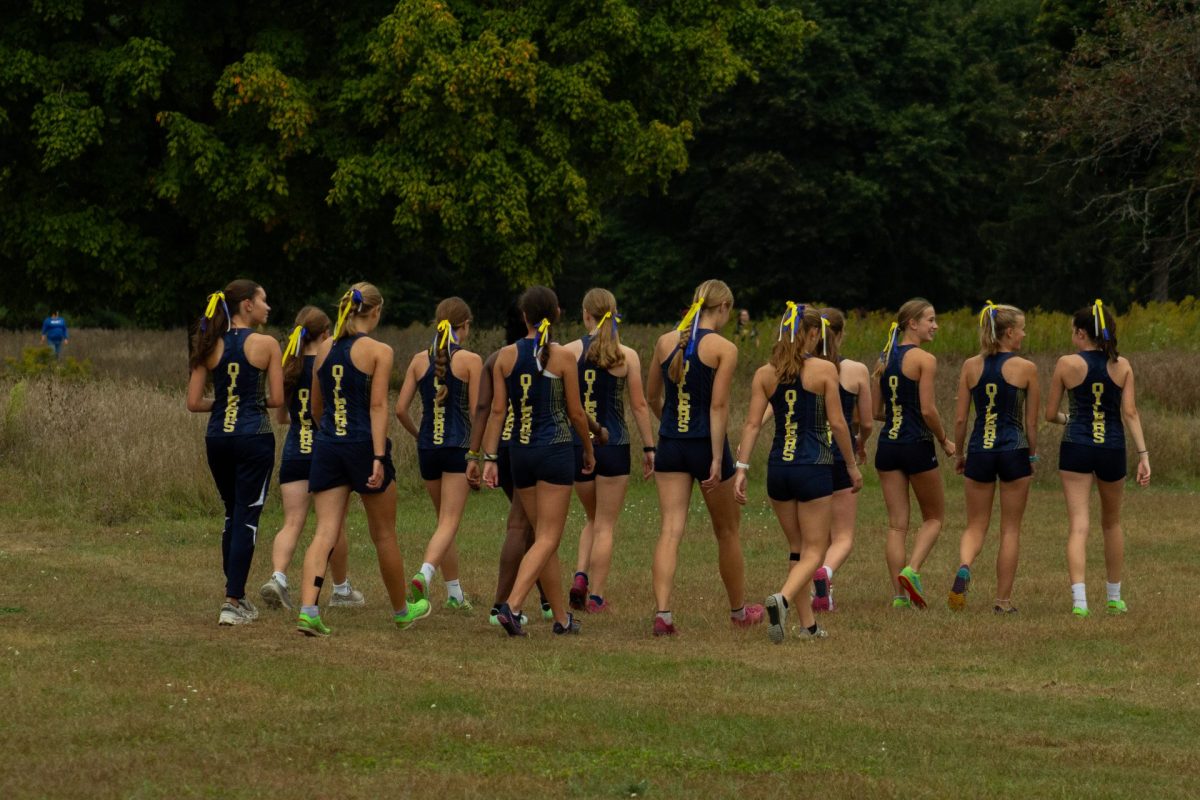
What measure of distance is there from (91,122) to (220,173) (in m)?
2.08

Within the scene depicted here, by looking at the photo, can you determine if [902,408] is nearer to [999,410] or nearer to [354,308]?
[999,410]

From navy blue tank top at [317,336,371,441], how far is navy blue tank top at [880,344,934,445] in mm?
3831

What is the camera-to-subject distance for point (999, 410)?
1260 centimetres

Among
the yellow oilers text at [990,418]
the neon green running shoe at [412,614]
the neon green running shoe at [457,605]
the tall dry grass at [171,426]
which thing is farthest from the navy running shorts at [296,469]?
the tall dry grass at [171,426]

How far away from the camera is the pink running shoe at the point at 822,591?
1191 centimetres

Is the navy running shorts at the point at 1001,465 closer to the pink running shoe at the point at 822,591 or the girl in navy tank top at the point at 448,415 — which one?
the pink running shoe at the point at 822,591

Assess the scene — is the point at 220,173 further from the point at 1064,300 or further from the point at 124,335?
the point at 1064,300

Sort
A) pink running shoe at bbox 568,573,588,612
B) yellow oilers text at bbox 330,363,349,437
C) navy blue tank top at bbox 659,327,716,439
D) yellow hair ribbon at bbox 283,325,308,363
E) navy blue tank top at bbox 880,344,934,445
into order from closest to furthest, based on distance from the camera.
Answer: yellow oilers text at bbox 330,363,349,437 < navy blue tank top at bbox 659,327,716,439 < yellow hair ribbon at bbox 283,325,308,363 < pink running shoe at bbox 568,573,588,612 < navy blue tank top at bbox 880,344,934,445

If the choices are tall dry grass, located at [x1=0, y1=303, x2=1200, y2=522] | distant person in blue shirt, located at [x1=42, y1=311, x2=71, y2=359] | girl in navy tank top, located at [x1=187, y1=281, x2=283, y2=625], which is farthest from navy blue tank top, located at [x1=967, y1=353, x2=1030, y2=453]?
distant person in blue shirt, located at [x1=42, y1=311, x2=71, y2=359]

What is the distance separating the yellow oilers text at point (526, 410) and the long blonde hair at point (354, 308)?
0.96 metres

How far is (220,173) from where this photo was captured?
29.6 meters

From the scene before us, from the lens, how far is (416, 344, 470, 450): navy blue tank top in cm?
1236

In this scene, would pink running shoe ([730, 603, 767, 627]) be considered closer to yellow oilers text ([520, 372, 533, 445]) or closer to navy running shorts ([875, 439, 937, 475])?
navy running shorts ([875, 439, 937, 475])

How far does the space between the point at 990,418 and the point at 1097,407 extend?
696mm
